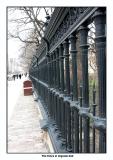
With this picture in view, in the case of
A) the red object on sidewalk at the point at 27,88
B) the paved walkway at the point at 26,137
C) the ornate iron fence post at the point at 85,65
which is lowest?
the paved walkway at the point at 26,137

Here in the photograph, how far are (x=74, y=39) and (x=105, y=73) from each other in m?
1.12

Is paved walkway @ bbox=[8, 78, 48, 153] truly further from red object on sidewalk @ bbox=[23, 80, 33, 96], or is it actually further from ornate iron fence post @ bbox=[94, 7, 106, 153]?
red object on sidewalk @ bbox=[23, 80, 33, 96]

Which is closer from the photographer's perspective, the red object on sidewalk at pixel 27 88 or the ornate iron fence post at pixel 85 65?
the ornate iron fence post at pixel 85 65

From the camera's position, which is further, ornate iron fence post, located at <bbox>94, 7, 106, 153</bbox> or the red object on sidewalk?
the red object on sidewalk

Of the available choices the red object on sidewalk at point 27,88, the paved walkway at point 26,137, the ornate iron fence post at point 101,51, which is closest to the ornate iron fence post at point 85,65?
the ornate iron fence post at point 101,51

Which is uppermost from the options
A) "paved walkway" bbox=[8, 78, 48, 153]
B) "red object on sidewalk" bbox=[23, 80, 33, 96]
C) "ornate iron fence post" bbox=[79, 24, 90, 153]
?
"ornate iron fence post" bbox=[79, 24, 90, 153]

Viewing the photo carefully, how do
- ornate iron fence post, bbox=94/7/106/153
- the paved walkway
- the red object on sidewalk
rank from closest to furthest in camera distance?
ornate iron fence post, bbox=94/7/106/153 < the paved walkway < the red object on sidewalk

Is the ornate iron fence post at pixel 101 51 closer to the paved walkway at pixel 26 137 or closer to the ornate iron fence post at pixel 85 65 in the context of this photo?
the ornate iron fence post at pixel 85 65

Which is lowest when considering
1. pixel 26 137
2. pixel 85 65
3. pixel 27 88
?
pixel 26 137

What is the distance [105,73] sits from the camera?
1.95 m

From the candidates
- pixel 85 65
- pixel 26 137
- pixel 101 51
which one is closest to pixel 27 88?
pixel 26 137

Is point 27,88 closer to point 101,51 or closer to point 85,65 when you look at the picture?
point 85,65

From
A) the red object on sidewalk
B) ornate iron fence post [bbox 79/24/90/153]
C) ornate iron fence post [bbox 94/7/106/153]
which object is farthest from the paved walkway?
the red object on sidewalk
